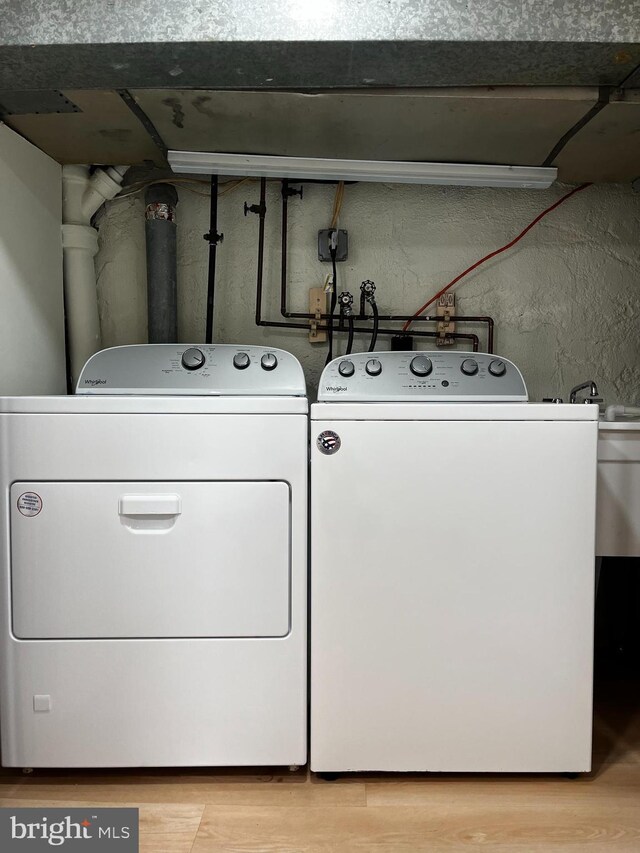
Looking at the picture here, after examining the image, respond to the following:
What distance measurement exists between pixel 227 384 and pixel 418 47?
881 millimetres

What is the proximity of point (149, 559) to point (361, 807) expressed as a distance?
707 millimetres

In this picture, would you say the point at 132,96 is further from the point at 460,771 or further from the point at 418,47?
the point at 460,771

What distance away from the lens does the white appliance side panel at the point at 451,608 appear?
4.31 feet

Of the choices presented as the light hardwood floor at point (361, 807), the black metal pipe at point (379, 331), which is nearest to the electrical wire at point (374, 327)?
the black metal pipe at point (379, 331)

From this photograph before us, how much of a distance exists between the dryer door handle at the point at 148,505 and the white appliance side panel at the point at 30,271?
0.54m

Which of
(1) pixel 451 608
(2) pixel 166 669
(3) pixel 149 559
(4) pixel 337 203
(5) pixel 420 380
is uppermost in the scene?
(4) pixel 337 203

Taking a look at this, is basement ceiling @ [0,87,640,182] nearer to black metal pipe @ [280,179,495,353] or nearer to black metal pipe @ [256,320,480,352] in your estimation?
black metal pipe @ [280,179,495,353]

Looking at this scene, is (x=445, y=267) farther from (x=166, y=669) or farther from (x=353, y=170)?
(x=166, y=669)

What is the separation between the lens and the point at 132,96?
57.9 inches

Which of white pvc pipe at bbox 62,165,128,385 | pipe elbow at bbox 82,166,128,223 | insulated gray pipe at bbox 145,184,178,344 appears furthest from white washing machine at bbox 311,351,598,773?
pipe elbow at bbox 82,166,128,223

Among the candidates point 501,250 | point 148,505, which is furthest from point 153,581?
point 501,250

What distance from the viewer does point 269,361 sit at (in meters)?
1.59

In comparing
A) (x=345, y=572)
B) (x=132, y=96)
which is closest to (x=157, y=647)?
(x=345, y=572)

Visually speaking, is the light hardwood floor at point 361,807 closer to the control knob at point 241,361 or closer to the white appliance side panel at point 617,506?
the white appliance side panel at point 617,506
